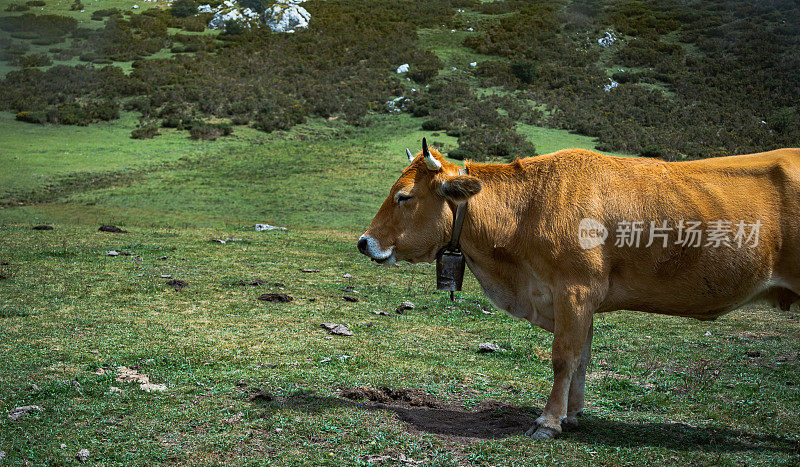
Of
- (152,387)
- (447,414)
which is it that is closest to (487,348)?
(447,414)

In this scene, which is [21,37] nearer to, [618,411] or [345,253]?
[345,253]

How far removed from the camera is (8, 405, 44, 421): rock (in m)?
6.32

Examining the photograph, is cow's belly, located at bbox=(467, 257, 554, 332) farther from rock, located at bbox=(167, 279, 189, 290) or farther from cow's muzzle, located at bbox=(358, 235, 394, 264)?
rock, located at bbox=(167, 279, 189, 290)

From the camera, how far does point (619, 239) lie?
6391 millimetres

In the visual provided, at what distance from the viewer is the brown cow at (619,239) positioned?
6215 millimetres

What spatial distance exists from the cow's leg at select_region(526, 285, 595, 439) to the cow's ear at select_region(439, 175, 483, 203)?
1.42 meters

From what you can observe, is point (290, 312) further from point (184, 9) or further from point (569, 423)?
point (184, 9)

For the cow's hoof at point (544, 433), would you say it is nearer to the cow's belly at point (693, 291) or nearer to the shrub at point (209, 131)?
the cow's belly at point (693, 291)

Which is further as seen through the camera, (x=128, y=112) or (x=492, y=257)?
(x=128, y=112)

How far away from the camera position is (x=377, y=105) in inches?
1818

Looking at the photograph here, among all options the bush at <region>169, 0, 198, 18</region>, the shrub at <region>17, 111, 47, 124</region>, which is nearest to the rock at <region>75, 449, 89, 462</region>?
the shrub at <region>17, 111, 47, 124</region>

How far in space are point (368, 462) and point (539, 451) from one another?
1.61 metres

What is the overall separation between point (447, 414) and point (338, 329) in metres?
3.80

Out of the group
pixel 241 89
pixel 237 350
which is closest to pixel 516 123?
pixel 241 89
